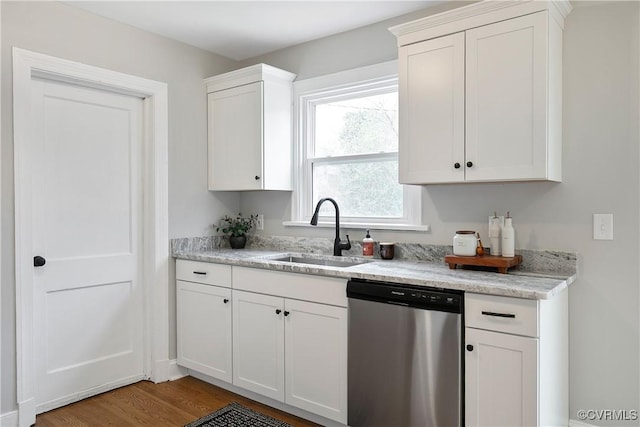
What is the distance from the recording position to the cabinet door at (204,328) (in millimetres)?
2961

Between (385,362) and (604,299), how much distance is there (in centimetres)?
114

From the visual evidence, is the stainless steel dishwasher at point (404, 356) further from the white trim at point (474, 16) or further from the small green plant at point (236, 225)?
the small green plant at point (236, 225)

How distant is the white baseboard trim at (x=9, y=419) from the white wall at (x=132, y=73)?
0.03 m

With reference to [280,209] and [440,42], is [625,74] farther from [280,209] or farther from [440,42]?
[280,209]

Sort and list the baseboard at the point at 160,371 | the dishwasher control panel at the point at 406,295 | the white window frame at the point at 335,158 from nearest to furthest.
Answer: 1. the dishwasher control panel at the point at 406,295
2. the white window frame at the point at 335,158
3. the baseboard at the point at 160,371

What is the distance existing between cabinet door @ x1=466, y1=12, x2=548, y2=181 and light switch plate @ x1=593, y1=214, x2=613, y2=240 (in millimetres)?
421

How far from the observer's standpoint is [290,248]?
343 centimetres

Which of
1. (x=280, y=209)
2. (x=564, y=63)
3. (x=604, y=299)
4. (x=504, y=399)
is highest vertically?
(x=564, y=63)

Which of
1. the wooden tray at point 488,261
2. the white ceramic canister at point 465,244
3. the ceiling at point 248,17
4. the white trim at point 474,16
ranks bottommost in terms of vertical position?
the wooden tray at point 488,261

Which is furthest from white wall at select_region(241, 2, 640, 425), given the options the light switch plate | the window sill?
the window sill

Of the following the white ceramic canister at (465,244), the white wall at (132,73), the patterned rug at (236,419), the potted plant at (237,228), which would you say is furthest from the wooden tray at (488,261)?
the white wall at (132,73)

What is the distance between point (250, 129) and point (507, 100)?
1.78 m

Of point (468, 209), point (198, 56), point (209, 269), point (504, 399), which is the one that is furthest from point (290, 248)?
point (504, 399)

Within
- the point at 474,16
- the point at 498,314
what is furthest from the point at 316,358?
the point at 474,16
